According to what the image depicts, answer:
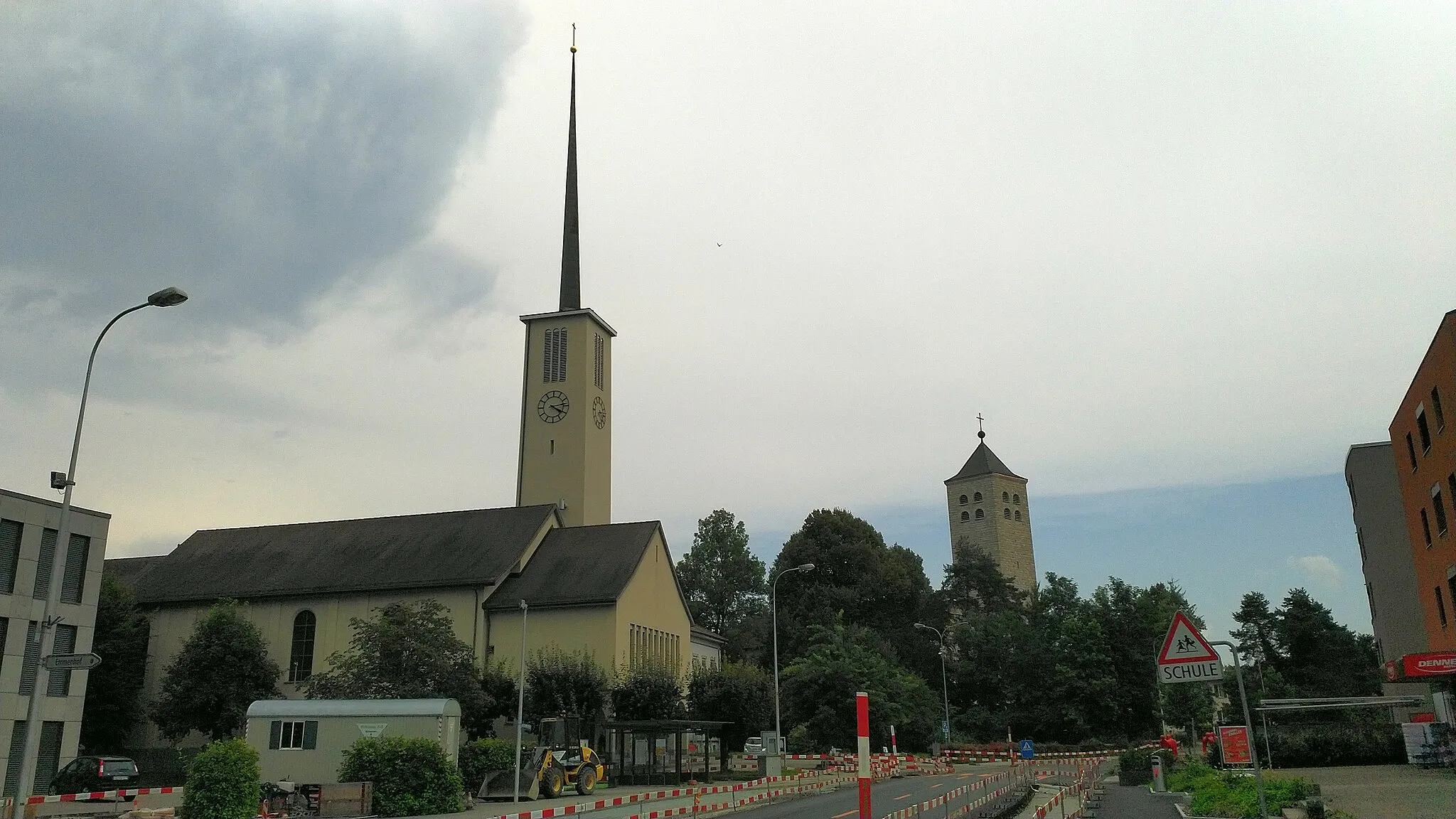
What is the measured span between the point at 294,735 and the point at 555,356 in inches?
1356

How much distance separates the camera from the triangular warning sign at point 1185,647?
1152cm

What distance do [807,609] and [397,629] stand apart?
40747 millimetres

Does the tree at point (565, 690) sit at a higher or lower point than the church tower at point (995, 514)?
lower

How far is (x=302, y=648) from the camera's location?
49.4 meters

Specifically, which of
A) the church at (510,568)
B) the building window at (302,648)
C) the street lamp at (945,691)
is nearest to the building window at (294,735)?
the church at (510,568)

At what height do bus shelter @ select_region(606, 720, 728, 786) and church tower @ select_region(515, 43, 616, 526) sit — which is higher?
church tower @ select_region(515, 43, 616, 526)

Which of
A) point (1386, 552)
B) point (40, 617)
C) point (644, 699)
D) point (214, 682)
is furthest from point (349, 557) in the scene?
point (1386, 552)

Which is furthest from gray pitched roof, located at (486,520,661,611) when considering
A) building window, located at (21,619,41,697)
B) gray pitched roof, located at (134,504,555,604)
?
building window, located at (21,619,41,697)

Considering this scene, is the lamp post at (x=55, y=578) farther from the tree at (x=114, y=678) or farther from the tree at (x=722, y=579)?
the tree at (x=722, y=579)

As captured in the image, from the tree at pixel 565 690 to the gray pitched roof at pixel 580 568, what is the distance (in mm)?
4565

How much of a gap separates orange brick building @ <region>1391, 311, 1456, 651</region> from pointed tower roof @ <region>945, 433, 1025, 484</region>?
76724 millimetres

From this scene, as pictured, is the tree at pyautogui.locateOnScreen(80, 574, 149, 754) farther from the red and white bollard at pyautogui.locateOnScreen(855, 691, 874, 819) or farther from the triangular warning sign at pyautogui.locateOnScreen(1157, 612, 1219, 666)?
the red and white bollard at pyautogui.locateOnScreen(855, 691, 874, 819)

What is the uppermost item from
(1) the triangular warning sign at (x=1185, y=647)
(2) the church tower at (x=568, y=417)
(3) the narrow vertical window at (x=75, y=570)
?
(2) the church tower at (x=568, y=417)

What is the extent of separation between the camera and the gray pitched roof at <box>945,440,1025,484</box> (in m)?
116
